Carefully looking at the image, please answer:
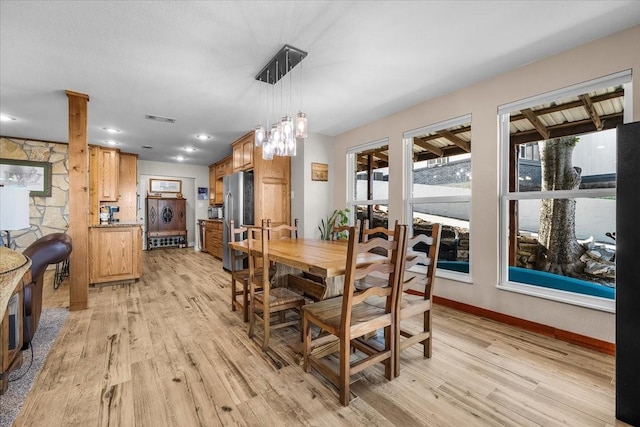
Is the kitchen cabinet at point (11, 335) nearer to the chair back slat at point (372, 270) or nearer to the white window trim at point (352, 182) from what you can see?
the chair back slat at point (372, 270)

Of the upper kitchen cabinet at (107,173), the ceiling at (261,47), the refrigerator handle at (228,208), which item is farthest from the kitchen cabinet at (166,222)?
the ceiling at (261,47)

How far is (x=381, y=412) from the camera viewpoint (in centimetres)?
150

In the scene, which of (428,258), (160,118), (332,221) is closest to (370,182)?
(332,221)

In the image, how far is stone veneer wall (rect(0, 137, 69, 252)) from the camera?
4.84 meters

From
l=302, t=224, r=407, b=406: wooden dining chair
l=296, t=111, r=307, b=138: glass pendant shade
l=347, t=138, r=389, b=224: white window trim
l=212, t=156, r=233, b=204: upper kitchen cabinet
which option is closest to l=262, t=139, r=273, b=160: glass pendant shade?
l=296, t=111, r=307, b=138: glass pendant shade

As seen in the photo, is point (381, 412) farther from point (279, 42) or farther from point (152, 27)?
point (152, 27)

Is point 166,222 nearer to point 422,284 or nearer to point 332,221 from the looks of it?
point 332,221

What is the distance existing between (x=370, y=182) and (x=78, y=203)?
372 cm

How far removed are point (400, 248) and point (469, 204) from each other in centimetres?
176

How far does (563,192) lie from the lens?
93.9 inches

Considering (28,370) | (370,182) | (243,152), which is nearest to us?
(28,370)

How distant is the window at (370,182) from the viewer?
4.09 m

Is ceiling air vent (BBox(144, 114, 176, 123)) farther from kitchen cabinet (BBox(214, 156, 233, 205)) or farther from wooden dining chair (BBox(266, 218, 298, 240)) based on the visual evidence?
kitchen cabinet (BBox(214, 156, 233, 205))

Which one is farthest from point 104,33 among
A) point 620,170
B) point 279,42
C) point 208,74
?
point 620,170
